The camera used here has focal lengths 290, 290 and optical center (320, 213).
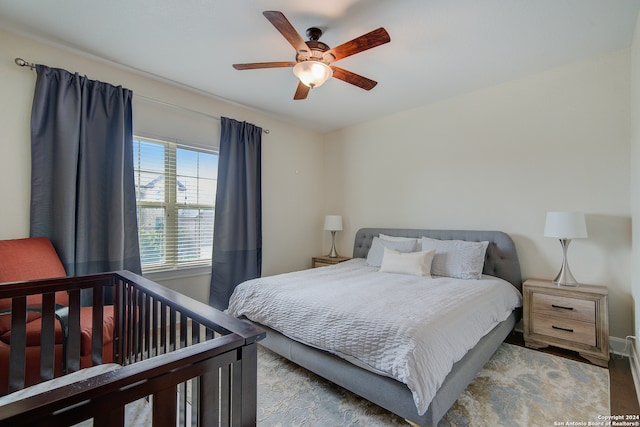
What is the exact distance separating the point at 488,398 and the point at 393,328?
94 centimetres

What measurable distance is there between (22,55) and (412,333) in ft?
11.7

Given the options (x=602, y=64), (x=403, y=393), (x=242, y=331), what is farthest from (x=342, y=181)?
(x=242, y=331)

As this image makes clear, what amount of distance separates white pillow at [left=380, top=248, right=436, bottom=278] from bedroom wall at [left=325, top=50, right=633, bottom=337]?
78 centimetres

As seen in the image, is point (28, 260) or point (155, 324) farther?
point (28, 260)

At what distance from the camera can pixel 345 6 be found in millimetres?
2002

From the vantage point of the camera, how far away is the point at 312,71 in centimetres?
213

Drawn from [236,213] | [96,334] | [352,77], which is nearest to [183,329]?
[96,334]

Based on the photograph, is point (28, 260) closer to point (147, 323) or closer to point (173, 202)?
point (173, 202)

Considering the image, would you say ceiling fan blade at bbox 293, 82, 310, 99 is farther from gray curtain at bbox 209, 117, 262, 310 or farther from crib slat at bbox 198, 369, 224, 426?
crib slat at bbox 198, 369, 224, 426

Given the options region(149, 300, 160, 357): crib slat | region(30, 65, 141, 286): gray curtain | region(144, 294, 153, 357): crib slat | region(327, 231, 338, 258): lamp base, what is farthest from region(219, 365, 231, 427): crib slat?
region(327, 231, 338, 258): lamp base

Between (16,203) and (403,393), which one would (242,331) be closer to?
(403,393)

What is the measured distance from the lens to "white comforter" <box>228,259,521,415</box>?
1522 millimetres

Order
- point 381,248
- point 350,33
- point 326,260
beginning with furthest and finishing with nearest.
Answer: point 326,260 < point 381,248 < point 350,33

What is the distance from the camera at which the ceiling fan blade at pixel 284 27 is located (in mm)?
1676
